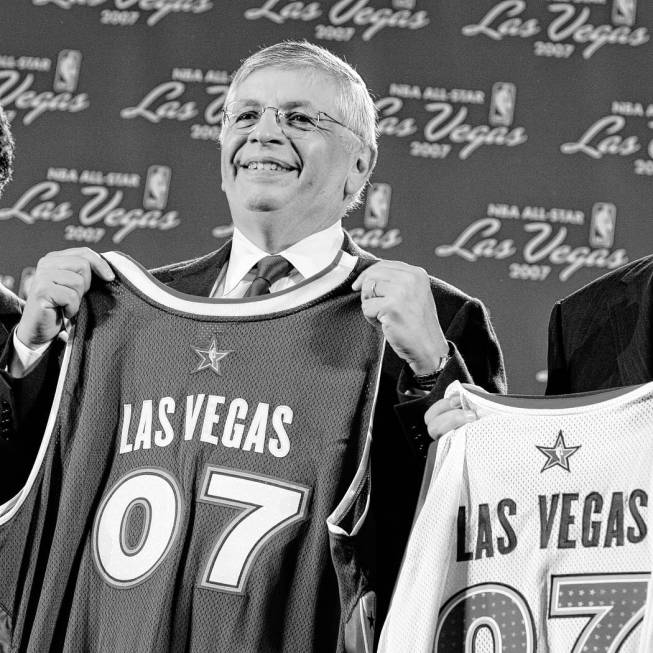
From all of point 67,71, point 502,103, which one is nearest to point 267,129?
point 502,103

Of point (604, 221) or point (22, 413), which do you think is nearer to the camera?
point (22, 413)

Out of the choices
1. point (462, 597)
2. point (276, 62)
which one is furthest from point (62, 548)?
point (276, 62)

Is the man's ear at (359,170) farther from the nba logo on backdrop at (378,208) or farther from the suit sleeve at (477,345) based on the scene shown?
the nba logo on backdrop at (378,208)

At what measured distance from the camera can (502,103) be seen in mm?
3529

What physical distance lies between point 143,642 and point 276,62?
101 cm

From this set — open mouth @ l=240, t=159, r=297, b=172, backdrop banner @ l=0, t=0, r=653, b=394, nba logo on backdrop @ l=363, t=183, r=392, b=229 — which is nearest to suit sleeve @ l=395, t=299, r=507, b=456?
open mouth @ l=240, t=159, r=297, b=172

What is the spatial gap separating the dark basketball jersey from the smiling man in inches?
1.3

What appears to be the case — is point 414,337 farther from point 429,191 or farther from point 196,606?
point 429,191

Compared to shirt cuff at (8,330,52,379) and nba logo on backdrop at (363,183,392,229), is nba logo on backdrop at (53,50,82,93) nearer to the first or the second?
nba logo on backdrop at (363,183,392,229)

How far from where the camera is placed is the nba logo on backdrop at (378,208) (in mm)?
3496

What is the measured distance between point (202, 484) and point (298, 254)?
1.62 feet

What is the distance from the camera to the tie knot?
1.87m

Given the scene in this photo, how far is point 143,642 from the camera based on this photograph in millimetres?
1551

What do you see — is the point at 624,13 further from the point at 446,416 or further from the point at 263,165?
the point at 446,416
